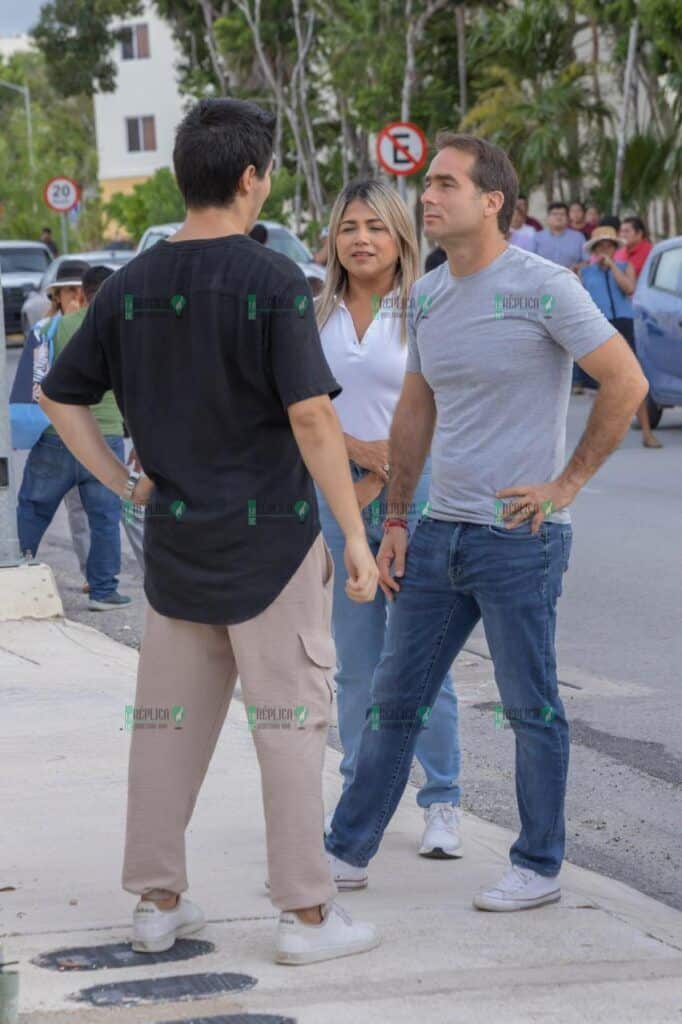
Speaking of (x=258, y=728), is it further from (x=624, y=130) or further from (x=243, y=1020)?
(x=624, y=130)

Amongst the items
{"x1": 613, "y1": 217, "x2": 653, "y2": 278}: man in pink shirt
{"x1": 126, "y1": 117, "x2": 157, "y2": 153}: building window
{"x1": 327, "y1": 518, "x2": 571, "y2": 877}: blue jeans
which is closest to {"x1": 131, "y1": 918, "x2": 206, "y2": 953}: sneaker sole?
{"x1": 327, "y1": 518, "x2": 571, "y2": 877}: blue jeans

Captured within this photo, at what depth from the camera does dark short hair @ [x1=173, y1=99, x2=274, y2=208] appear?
418 cm

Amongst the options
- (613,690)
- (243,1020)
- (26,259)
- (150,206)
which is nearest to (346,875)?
(243,1020)

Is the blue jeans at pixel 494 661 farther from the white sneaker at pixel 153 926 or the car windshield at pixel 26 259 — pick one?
the car windshield at pixel 26 259

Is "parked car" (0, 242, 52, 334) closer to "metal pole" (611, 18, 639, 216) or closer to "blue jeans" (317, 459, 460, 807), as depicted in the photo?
"metal pole" (611, 18, 639, 216)

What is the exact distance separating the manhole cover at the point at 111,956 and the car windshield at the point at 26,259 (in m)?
32.5

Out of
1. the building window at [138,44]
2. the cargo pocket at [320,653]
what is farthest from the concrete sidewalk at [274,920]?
the building window at [138,44]

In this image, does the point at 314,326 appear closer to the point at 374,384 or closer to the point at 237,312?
the point at 237,312

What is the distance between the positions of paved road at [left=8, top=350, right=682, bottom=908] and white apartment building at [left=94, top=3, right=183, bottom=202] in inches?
2215

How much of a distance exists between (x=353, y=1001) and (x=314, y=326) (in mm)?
1453

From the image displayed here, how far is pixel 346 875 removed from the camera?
196 inches

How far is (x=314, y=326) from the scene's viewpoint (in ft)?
13.7

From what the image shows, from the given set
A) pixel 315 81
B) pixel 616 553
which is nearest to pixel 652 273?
pixel 616 553

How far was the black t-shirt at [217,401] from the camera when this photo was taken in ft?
13.6
